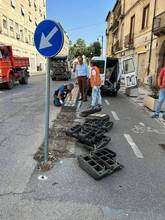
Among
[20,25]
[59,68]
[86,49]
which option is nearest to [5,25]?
[20,25]

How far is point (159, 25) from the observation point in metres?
13.4

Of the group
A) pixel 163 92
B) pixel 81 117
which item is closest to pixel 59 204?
pixel 81 117

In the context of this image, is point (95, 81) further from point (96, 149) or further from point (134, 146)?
point (96, 149)

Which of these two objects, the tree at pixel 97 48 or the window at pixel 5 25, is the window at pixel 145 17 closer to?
the window at pixel 5 25

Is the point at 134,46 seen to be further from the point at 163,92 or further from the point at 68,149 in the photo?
the point at 68,149

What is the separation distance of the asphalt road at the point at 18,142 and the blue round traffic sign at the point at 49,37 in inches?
79.8

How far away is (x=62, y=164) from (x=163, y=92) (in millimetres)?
5064

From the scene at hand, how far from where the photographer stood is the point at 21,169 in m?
3.59

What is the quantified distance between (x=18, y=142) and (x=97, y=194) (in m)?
2.55

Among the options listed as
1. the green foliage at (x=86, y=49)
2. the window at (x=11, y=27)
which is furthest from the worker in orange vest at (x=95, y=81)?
the green foliage at (x=86, y=49)

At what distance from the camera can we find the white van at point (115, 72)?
1135 centimetres

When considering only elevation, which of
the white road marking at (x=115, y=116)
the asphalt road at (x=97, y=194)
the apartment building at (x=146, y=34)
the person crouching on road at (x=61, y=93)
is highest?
the apartment building at (x=146, y=34)

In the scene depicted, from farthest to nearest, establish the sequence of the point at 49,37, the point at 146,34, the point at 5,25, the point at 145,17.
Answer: the point at 5,25 < the point at 145,17 < the point at 146,34 < the point at 49,37

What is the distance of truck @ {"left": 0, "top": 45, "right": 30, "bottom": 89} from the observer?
513 inches
